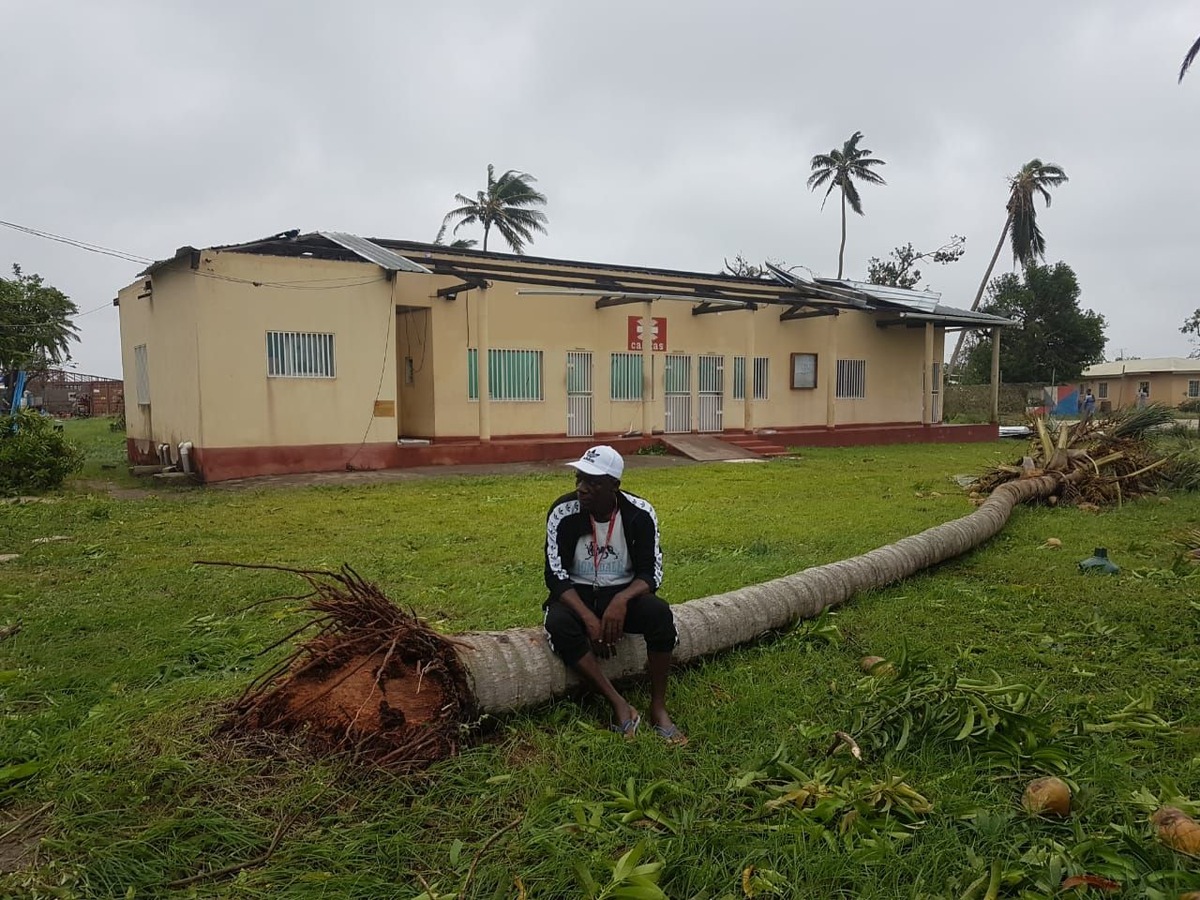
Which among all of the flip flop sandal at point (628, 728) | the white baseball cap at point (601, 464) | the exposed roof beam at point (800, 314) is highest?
the exposed roof beam at point (800, 314)

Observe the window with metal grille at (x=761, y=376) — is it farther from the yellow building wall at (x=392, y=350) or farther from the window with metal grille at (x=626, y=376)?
the window with metal grille at (x=626, y=376)

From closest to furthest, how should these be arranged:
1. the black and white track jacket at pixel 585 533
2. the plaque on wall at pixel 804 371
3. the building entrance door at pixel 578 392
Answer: the black and white track jacket at pixel 585 533 → the building entrance door at pixel 578 392 → the plaque on wall at pixel 804 371

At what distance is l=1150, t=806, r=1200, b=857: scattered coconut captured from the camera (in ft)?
8.58

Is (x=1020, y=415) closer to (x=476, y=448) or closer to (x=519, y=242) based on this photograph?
(x=519, y=242)

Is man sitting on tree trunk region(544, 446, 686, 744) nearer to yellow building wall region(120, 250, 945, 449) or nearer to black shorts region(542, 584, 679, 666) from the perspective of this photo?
black shorts region(542, 584, 679, 666)

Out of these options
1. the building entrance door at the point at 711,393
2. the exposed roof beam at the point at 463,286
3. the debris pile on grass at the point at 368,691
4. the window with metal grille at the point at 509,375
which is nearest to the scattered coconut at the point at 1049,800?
the debris pile on grass at the point at 368,691

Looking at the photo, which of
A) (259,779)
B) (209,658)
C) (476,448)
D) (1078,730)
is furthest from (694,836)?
(476,448)

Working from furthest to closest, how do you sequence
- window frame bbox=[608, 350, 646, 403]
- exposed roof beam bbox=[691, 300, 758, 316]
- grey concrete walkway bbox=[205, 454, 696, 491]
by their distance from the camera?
window frame bbox=[608, 350, 646, 403], exposed roof beam bbox=[691, 300, 758, 316], grey concrete walkway bbox=[205, 454, 696, 491]

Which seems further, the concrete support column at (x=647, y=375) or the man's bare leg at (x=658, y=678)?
the concrete support column at (x=647, y=375)

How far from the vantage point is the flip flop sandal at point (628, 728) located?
11.9 feet

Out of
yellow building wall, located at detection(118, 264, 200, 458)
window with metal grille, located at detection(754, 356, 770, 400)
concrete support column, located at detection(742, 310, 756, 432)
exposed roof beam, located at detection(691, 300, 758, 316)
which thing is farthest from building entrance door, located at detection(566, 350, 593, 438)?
yellow building wall, located at detection(118, 264, 200, 458)

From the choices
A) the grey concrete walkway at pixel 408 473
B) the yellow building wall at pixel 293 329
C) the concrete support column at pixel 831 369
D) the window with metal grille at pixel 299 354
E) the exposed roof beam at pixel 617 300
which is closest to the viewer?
the grey concrete walkway at pixel 408 473

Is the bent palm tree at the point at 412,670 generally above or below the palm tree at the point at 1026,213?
below

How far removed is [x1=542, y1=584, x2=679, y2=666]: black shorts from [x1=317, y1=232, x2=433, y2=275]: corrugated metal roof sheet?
39.0ft
